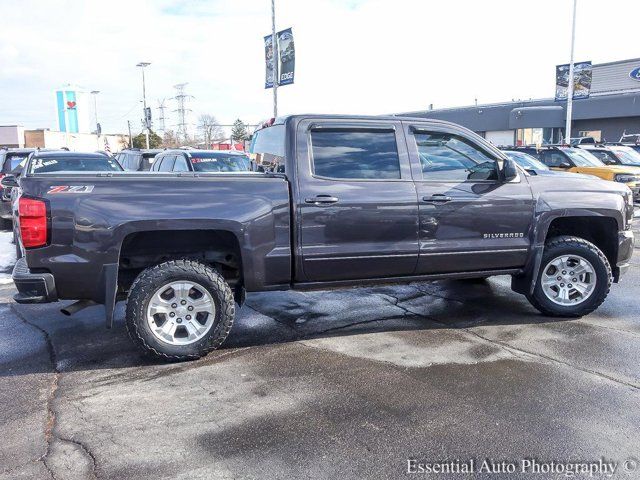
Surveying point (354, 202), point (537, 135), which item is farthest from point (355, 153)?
point (537, 135)

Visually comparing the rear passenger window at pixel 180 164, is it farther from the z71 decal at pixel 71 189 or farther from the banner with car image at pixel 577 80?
the banner with car image at pixel 577 80

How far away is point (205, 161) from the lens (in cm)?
1103

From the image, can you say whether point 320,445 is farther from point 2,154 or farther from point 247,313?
point 2,154

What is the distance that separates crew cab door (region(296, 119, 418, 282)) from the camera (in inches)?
191

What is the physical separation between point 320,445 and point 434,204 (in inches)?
104

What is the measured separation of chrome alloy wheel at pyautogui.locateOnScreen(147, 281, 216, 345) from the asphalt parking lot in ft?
0.81

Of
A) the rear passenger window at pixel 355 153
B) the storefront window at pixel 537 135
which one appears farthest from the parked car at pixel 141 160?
the storefront window at pixel 537 135

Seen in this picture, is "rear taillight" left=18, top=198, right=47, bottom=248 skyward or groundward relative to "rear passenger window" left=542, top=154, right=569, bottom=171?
groundward

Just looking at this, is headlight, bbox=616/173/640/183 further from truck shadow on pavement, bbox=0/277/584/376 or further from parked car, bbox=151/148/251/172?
parked car, bbox=151/148/251/172

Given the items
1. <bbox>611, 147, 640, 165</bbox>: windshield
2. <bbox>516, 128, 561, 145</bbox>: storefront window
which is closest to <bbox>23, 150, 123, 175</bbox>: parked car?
<bbox>611, 147, 640, 165</bbox>: windshield

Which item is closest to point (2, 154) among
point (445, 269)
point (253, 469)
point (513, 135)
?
point (445, 269)

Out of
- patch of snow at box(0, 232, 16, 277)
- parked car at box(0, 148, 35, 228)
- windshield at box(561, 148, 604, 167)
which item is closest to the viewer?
patch of snow at box(0, 232, 16, 277)

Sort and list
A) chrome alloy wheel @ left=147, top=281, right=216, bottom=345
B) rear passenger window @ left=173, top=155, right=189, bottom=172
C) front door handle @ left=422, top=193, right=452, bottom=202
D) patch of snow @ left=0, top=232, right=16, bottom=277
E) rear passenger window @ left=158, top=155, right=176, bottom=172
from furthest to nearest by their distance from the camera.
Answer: rear passenger window @ left=158, top=155, right=176, bottom=172 → rear passenger window @ left=173, top=155, right=189, bottom=172 → patch of snow @ left=0, top=232, right=16, bottom=277 → front door handle @ left=422, top=193, right=452, bottom=202 → chrome alloy wheel @ left=147, top=281, right=216, bottom=345

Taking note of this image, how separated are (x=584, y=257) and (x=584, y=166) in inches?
443
